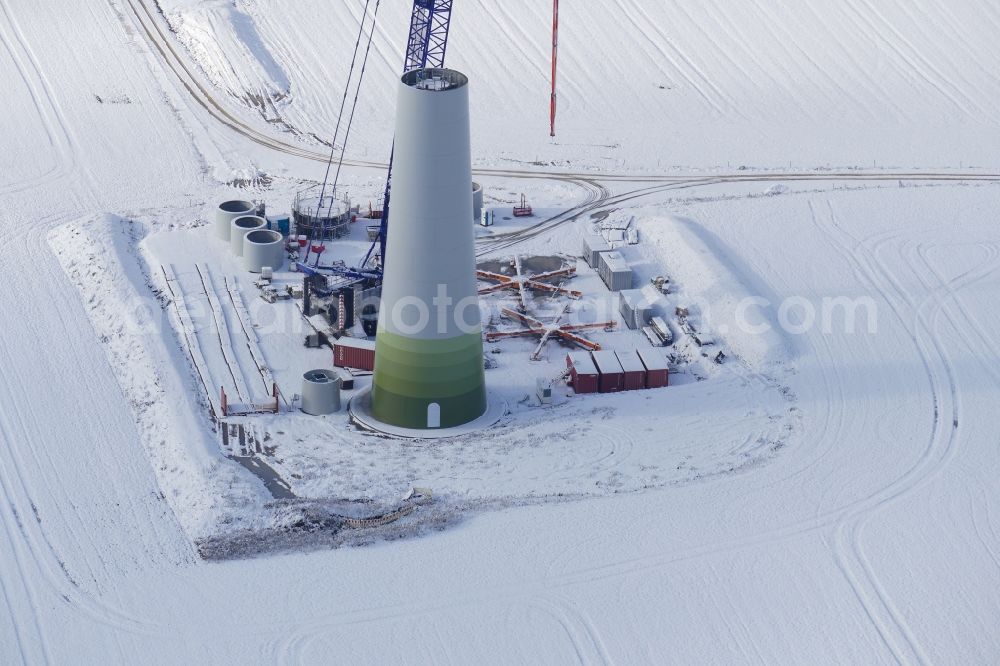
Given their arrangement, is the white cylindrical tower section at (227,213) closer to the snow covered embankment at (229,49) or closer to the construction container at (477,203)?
the construction container at (477,203)

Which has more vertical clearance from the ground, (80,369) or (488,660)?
(80,369)

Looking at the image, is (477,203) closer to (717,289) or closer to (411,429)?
(717,289)

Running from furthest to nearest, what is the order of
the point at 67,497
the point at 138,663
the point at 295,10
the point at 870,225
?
1. the point at 295,10
2. the point at 870,225
3. the point at 67,497
4. the point at 138,663

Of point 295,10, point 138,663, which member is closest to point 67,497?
point 138,663

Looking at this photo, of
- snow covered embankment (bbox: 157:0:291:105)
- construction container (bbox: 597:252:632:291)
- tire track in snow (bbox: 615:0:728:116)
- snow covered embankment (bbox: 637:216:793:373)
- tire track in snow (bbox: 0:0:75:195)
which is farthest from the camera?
tire track in snow (bbox: 615:0:728:116)

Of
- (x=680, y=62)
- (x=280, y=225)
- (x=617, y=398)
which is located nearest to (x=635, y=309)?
(x=617, y=398)

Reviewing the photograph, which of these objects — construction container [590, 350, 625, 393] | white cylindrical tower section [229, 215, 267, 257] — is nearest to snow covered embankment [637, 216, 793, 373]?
construction container [590, 350, 625, 393]

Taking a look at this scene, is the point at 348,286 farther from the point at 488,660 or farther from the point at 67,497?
the point at 488,660

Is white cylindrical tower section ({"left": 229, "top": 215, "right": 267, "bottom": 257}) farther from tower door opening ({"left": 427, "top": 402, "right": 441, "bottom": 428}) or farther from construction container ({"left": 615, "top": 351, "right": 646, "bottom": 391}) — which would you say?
construction container ({"left": 615, "top": 351, "right": 646, "bottom": 391})
